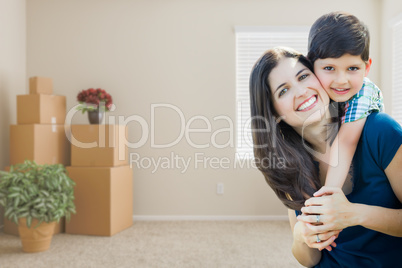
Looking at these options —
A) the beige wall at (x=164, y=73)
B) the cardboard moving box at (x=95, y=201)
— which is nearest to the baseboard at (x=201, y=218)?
the beige wall at (x=164, y=73)

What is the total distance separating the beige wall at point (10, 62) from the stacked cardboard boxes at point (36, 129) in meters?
0.40

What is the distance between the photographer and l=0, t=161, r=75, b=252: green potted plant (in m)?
3.13

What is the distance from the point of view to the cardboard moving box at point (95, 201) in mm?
3775

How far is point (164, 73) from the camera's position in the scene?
458cm

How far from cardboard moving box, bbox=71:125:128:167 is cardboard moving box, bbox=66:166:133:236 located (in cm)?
8

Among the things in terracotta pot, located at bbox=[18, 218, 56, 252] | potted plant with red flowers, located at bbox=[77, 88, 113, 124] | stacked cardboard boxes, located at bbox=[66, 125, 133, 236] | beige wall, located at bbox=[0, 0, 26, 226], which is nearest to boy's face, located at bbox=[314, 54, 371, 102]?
terracotta pot, located at bbox=[18, 218, 56, 252]

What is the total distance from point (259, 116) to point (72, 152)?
314 centimetres

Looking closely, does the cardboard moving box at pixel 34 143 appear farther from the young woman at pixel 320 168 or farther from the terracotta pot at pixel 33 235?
the young woman at pixel 320 168

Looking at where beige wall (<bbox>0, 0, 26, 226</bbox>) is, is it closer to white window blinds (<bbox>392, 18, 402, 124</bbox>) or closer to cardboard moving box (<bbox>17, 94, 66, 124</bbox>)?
cardboard moving box (<bbox>17, 94, 66, 124</bbox>)

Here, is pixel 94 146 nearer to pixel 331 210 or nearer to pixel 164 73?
pixel 164 73

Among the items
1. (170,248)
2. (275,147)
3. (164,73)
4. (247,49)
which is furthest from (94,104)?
(275,147)

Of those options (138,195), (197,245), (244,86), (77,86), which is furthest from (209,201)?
(77,86)

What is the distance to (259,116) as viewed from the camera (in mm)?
1150

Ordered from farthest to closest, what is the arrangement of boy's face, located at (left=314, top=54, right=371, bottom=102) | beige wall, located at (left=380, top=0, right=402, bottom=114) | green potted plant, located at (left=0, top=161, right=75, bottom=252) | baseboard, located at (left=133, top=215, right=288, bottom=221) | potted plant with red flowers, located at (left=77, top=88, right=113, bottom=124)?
baseboard, located at (left=133, top=215, right=288, bottom=221), beige wall, located at (left=380, top=0, right=402, bottom=114), potted plant with red flowers, located at (left=77, top=88, right=113, bottom=124), green potted plant, located at (left=0, top=161, right=75, bottom=252), boy's face, located at (left=314, top=54, right=371, bottom=102)
